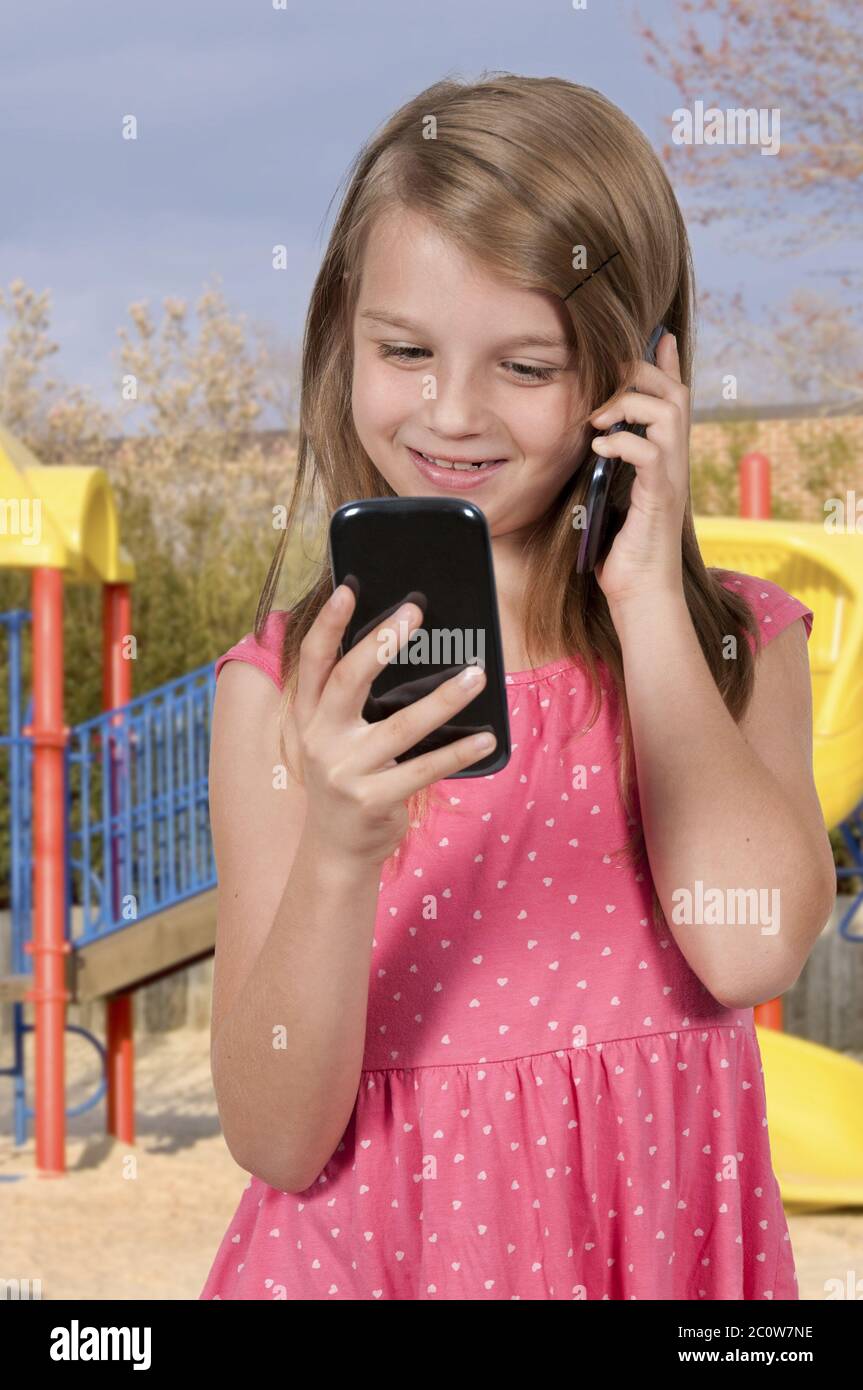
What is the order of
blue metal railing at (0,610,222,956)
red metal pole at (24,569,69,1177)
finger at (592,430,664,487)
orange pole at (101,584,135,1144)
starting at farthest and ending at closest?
1. orange pole at (101,584,135,1144)
2. blue metal railing at (0,610,222,956)
3. red metal pole at (24,569,69,1177)
4. finger at (592,430,664,487)

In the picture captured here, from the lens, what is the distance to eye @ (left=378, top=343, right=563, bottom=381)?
84 cm

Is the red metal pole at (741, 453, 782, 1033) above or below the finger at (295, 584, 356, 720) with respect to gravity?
above

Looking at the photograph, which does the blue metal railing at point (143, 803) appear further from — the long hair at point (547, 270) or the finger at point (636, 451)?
the finger at point (636, 451)

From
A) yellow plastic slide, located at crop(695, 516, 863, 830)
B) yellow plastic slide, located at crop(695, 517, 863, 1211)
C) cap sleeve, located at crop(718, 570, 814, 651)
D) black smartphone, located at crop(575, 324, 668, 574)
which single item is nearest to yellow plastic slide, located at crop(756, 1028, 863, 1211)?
yellow plastic slide, located at crop(695, 517, 863, 1211)

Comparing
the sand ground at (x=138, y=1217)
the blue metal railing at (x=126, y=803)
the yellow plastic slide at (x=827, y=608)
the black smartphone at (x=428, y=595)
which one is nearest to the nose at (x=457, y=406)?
the black smartphone at (x=428, y=595)

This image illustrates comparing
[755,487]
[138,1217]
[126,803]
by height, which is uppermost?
[755,487]

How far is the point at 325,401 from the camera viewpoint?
38.9 inches

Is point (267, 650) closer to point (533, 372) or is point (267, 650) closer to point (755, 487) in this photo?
point (533, 372)

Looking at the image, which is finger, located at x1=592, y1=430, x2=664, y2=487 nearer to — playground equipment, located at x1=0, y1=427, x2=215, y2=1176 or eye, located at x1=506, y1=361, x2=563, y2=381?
eye, located at x1=506, y1=361, x2=563, y2=381

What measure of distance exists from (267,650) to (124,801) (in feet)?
13.5

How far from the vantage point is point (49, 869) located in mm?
4566

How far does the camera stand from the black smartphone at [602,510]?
848mm

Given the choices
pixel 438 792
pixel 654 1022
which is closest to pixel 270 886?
pixel 438 792

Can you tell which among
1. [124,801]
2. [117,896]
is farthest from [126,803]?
[117,896]
